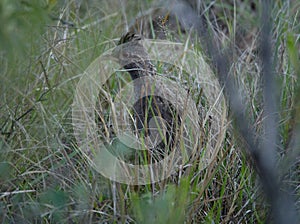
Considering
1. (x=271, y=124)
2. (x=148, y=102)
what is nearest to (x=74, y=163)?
(x=148, y=102)

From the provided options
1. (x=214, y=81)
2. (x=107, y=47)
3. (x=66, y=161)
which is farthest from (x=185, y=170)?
(x=107, y=47)

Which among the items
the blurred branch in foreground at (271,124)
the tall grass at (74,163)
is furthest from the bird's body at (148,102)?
the blurred branch in foreground at (271,124)

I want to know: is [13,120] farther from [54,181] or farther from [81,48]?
[81,48]

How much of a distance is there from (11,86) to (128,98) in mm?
444

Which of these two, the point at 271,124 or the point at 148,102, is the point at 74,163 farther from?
the point at 271,124

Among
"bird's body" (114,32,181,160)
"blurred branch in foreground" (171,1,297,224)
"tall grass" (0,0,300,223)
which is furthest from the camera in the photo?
"bird's body" (114,32,181,160)

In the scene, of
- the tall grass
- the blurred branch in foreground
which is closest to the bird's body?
the tall grass

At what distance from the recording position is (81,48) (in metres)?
2.32

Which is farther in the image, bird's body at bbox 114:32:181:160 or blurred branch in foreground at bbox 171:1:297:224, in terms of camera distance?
bird's body at bbox 114:32:181:160

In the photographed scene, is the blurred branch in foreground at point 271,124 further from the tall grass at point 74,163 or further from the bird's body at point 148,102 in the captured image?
the bird's body at point 148,102

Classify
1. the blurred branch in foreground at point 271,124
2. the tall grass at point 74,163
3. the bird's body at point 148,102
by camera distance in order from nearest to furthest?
the blurred branch in foreground at point 271,124
the tall grass at point 74,163
the bird's body at point 148,102

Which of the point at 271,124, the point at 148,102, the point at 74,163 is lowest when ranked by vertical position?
the point at 74,163

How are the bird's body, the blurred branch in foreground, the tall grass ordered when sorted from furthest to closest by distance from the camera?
the bird's body → the tall grass → the blurred branch in foreground

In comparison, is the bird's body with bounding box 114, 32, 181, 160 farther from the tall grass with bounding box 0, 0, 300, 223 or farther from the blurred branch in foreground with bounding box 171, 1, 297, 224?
the blurred branch in foreground with bounding box 171, 1, 297, 224
